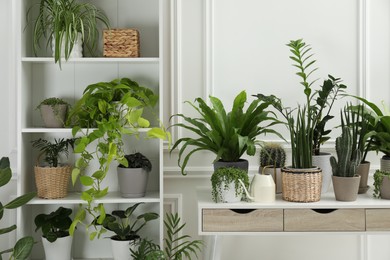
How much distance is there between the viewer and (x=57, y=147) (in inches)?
109

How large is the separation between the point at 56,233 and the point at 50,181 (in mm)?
294

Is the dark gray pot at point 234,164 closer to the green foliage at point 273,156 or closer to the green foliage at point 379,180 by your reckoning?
the green foliage at point 273,156

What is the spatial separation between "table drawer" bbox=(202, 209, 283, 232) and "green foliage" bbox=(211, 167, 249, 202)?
0.29ft

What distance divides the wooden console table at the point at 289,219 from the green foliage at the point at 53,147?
0.91 m

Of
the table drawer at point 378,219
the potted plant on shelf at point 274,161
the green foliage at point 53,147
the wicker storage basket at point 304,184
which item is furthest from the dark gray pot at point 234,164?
the green foliage at point 53,147

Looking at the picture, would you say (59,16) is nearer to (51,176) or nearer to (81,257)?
(51,176)

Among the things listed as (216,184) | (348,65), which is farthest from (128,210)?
(348,65)

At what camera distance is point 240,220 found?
236 centimetres

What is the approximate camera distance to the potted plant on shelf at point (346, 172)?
7.82 ft

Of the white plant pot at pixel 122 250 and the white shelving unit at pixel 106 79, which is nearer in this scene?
the white plant pot at pixel 122 250

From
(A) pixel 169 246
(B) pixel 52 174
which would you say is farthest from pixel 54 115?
(A) pixel 169 246

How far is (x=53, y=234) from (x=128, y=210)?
16.4 inches

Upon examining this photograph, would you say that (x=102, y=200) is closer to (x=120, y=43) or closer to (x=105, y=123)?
(x=105, y=123)

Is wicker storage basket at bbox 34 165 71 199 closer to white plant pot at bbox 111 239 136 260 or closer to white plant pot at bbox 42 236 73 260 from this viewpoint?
white plant pot at bbox 42 236 73 260
